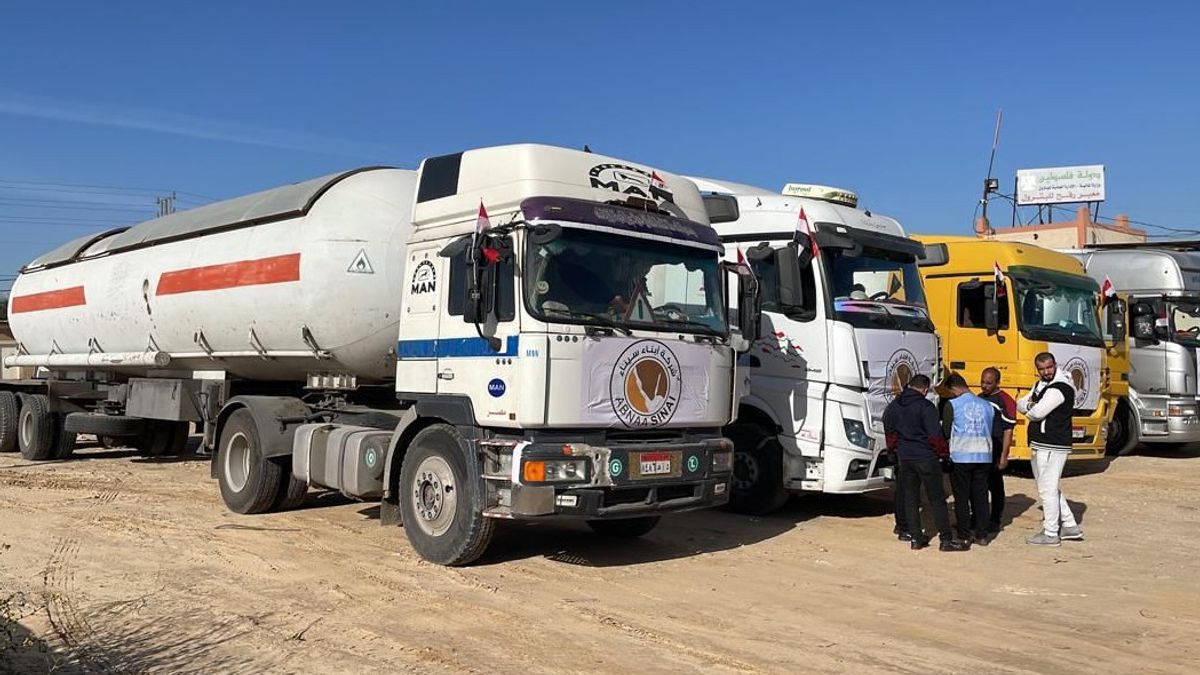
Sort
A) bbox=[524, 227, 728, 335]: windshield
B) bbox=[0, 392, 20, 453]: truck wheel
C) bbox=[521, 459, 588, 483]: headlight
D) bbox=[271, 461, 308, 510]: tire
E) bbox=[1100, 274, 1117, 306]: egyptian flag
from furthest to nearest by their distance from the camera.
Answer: bbox=[0, 392, 20, 453]: truck wheel, bbox=[1100, 274, 1117, 306]: egyptian flag, bbox=[271, 461, 308, 510]: tire, bbox=[524, 227, 728, 335]: windshield, bbox=[521, 459, 588, 483]: headlight

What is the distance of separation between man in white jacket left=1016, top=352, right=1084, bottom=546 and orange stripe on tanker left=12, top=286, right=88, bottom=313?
38.1ft

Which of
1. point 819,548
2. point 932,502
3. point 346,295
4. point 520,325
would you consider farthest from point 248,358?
point 932,502

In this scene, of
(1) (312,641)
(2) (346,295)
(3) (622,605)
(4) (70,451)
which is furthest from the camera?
(4) (70,451)

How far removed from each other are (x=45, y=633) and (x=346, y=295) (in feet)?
13.4

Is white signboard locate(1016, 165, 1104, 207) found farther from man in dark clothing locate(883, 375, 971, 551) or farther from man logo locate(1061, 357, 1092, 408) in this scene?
man in dark clothing locate(883, 375, 971, 551)

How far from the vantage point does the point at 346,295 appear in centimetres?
941

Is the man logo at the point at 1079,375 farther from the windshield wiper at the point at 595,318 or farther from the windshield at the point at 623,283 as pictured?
the windshield wiper at the point at 595,318

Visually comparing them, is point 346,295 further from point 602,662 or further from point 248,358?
point 602,662

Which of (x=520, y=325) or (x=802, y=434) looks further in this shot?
(x=802, y=434)

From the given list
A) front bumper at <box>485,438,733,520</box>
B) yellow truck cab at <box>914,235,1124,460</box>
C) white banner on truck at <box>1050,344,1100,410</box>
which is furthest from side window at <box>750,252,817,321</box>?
white banner on truck at <box>1050,344,1100,410</box>

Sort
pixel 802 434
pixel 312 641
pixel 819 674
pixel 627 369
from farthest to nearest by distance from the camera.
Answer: pixel 802 434
pixel 627 369
pixel 312 641
pixel 819 674

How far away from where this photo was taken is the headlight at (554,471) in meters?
7.27

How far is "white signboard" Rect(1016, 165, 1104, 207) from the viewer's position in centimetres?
4580

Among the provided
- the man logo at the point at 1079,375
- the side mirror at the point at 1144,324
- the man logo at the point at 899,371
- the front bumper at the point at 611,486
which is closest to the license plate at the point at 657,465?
the front bumper at the point at 611,486
